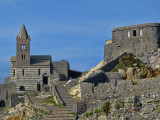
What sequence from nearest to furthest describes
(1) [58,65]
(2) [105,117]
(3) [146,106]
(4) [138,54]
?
(3) [146,106] → (2) [105,117] → (4) [138,54] → (1) [58,65]

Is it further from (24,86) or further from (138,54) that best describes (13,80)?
(138,54)

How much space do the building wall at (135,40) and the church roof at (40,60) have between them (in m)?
12.4

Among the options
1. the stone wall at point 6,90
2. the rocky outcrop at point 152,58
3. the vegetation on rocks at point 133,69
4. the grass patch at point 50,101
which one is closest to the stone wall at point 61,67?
the stone wall at point 6,90

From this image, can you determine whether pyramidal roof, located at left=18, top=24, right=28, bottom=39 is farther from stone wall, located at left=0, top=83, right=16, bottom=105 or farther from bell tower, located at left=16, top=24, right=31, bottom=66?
stone wall, located at left=0, top=83, right=16, bottom=105

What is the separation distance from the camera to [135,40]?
145 ft

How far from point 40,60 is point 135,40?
17246 mm

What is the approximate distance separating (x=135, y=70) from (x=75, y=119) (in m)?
13.2

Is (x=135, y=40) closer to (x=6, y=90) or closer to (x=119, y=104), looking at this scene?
(x=6, y=90)

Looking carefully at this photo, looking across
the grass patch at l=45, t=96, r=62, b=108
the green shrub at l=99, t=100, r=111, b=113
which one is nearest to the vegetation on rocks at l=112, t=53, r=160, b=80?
the grass patch at l=45, t=96, r=62, b=108

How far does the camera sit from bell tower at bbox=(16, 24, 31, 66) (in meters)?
55.6

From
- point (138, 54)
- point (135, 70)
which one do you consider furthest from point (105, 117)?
point (138, 54)

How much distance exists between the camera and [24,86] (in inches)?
2156

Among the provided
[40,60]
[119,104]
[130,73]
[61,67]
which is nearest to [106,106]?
[119,104]

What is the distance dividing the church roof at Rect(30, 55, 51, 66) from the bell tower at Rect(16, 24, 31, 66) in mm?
1002
